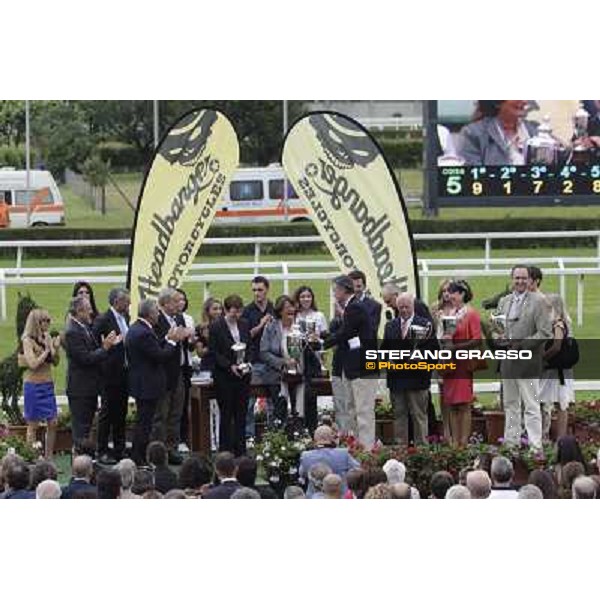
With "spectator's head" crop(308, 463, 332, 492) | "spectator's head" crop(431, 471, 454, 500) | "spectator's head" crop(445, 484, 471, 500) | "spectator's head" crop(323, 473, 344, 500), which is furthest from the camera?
"spectator's head" crop(308, 463, 332, 492)

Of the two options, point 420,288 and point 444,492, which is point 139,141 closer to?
point 420,288

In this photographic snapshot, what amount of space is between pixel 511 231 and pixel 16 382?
11.4 ft

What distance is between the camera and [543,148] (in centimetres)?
1523

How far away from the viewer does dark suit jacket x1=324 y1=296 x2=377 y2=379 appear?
1513 cm

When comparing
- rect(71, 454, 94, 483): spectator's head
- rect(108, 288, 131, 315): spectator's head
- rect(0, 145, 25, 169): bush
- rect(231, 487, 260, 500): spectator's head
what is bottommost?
rect(231, 487, 260, 500): spectator's head

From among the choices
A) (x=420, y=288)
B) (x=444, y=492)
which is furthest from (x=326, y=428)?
(x=420, y=288)

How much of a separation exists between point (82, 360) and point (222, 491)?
222cm

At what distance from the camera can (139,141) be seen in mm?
15164

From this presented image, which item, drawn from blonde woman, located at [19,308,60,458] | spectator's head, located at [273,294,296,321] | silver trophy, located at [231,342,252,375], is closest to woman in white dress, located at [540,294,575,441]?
spectator's head, located at [273,294,296,321]

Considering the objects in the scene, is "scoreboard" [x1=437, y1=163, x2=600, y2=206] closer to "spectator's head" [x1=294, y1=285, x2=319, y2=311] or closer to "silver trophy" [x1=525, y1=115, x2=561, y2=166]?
"silver trophy" [x1=525, y1=115, x2=561, y2=166]

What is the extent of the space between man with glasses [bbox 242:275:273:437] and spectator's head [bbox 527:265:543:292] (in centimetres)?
172

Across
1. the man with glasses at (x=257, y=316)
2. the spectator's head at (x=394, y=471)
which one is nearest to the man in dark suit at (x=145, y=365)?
the man with glasses at (x=257, y=316)

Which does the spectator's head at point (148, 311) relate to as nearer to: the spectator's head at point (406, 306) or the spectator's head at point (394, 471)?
the spectator's head at point (406, 306)
